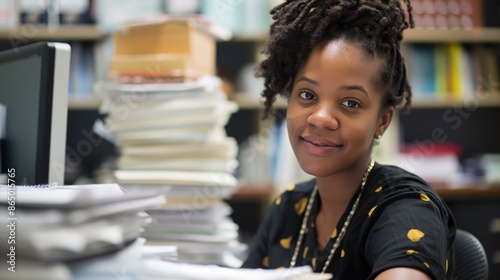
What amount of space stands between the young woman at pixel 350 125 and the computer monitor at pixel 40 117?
43 cm

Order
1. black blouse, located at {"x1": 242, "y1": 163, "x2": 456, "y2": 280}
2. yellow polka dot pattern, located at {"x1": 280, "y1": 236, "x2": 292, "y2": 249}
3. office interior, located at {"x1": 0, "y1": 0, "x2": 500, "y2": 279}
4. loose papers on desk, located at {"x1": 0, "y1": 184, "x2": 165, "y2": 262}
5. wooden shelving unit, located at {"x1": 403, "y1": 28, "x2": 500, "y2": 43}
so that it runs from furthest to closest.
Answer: wooden shelving unit, located at {"x1": 403, "y1": 28, "x2": 500, "y2": 43}
office interior, located at {"x1": 0, "y1": 0, "x2": 500, "y2": 279}
yellow polka dot pattern, located at {"x1": 280, "y1": 236, "x2": 292, "y2": 249}
black blouse, located at {"x1": 242, "y1": 163, "x2": 456, "y2": 280}
loose papers on desk, located at {"x1": 0, "y1": 184, "x2": 165, "y2": 262}

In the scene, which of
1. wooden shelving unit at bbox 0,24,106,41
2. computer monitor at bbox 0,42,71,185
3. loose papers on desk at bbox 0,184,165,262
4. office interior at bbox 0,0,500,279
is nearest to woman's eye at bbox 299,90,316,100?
computer monitor at bbox 0,42,71,185

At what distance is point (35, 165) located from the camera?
104 centimetres

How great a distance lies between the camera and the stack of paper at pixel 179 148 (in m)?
1.62

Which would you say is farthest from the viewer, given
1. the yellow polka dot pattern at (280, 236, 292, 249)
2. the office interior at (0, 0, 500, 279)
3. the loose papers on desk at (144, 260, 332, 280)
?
the office interior at (0, 0, 500, 279)

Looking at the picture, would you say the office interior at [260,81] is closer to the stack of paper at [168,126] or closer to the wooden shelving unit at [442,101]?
the wooden shelving unit at [442,101]

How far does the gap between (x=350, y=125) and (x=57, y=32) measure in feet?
7.37

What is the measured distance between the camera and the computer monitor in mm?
1036

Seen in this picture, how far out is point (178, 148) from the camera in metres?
1.66

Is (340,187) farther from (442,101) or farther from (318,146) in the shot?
(442,101)

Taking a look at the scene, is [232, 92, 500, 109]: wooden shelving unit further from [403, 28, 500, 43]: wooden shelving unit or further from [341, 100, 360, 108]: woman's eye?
[341, 100, 360, 108]: woman's eye

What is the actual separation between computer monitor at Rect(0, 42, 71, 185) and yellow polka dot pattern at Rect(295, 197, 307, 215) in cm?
55

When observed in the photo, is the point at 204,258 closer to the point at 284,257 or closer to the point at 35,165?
the point at 284,257

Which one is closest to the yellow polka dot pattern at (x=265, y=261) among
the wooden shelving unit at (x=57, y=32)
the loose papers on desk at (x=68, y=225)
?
the loose papers on desk at (x=68, y=225)
